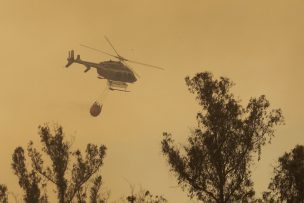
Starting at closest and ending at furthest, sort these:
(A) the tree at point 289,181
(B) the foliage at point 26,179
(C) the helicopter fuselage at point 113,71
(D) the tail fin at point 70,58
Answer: (A) the tree at point 289,181 → (B) the foliage at point 26,179 → (D) the tail fin at point 70,58 → (C) the helicopter fuselage at point 113,71

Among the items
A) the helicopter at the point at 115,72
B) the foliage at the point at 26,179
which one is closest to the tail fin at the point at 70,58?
the helicopter at the point at 115,72

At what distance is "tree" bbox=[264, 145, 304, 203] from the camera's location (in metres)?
30.0

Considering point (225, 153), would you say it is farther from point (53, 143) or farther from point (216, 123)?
point (53, 143)

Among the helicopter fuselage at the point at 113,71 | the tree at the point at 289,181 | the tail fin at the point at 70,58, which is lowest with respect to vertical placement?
the tree at the point at 289,181

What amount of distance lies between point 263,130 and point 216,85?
3233 mm

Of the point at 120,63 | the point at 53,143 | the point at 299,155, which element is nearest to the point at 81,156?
the point at 53,143

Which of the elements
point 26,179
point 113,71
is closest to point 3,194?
point 26,179

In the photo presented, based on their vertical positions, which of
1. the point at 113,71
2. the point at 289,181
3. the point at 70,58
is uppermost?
the point at 113,71

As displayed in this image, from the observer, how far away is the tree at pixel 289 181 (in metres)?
30.0

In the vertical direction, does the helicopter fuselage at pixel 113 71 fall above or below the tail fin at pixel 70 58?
above

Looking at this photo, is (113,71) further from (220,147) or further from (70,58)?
(220,147)

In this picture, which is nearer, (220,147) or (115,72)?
(220,147)

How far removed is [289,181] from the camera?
3025 centimetres

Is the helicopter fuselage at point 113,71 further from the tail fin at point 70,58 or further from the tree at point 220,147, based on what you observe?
the tree at point 220,147
